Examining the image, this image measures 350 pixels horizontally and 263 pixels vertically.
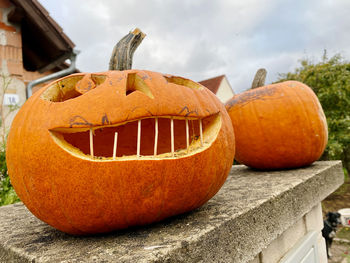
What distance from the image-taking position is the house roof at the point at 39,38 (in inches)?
155

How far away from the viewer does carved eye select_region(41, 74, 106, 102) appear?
89 centimetres

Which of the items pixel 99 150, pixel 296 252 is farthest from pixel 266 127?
pixel 99 150

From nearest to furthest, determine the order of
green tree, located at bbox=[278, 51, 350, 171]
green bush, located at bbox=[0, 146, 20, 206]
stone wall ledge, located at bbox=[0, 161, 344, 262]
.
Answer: stone wall ledge, located at bbox=[0, 161, 344, 262], green bush, located at bbox=[0, 146, 20, 206], green tree, located at bbox=[278, 51, 350, 171]

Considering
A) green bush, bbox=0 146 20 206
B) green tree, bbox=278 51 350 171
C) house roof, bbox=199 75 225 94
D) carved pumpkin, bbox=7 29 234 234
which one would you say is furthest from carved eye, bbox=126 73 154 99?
house roof, bbox=199 75 225 94

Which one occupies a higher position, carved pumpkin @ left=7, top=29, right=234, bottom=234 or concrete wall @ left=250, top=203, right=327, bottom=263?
carved pumpkin @ left=7, top=29, right=234, bottom=234

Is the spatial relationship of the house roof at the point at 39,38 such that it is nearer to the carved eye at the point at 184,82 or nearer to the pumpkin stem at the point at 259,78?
the pumpkin stem at the point at 259,78

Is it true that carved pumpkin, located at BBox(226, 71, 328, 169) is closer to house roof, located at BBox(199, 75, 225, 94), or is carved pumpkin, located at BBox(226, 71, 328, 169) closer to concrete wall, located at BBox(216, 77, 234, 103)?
house roof, located at BBox(199, 75, 225, 94)

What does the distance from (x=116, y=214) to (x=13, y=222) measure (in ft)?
2.23

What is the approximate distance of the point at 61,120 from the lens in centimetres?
78

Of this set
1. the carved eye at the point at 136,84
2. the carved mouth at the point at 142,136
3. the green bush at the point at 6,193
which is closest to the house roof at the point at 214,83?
the green bush at the point at 6,193

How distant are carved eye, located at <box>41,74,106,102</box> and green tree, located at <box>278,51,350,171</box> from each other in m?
4.58

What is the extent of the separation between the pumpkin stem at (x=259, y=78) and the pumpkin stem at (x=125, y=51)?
4.33 feet

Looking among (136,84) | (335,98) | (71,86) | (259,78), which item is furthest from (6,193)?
(335,98)

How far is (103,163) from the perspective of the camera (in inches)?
29.8
